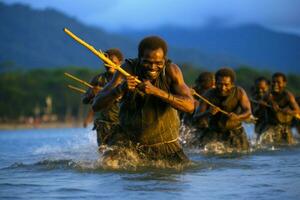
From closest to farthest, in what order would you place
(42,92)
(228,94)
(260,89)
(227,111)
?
(228,94)
(227,111)
(260,89)
(42,92)

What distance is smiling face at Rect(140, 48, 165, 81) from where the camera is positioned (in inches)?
395

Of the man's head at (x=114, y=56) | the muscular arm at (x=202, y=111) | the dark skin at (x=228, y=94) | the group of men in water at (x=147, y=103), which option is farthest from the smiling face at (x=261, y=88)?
the man's head at (x=114, y=56)

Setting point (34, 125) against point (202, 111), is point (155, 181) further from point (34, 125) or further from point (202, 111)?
point (34, 125)

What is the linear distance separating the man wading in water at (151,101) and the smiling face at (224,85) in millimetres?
4480

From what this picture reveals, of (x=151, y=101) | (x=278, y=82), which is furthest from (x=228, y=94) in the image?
(x=151, y=101)

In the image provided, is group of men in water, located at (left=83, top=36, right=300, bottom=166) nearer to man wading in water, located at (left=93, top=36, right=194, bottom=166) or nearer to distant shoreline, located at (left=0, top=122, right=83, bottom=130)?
man wading in water, located at (left=93, top=36, right=194, bottom=166)

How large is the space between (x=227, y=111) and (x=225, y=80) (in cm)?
78

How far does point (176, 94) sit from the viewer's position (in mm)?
10352

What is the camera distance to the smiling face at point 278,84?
20188 millimetres

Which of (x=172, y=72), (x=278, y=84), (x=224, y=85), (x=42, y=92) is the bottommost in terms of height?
(x=172, y=72)

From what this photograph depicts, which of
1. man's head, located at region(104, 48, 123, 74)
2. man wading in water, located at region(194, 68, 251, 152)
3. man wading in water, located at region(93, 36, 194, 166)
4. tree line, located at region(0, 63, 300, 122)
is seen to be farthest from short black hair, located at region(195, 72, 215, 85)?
tree line, located at region(0, 63, 300, 122)

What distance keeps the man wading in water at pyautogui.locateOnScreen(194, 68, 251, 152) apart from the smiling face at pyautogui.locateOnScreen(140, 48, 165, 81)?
5284 millimetres

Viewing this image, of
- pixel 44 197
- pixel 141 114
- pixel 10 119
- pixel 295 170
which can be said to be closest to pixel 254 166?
pixel 295 170

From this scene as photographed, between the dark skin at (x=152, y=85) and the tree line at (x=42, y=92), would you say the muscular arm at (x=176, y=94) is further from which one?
the tree line at (x=42, y=92)
